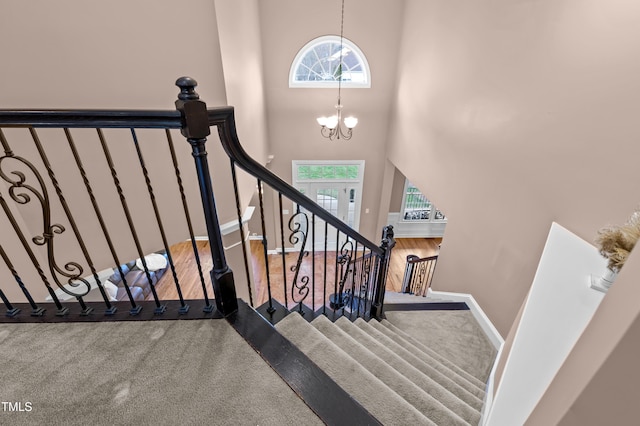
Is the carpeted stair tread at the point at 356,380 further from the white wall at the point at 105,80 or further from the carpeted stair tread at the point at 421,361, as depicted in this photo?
the white wall at the point at 105,80

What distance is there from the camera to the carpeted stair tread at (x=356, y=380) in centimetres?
118

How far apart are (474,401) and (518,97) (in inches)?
98.0

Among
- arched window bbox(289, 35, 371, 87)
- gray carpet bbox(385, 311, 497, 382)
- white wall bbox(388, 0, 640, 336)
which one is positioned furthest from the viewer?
arched window bbox(289, 35, 371, 87)

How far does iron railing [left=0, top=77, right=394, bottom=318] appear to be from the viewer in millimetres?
988

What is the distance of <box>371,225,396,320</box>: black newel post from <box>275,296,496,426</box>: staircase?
0.40m

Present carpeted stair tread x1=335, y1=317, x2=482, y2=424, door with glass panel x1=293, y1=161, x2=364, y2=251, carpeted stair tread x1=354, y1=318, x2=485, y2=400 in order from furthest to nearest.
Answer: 1. door with glass panel x1=293, y1=161, x2=364, y2=251
2. carpeted stair tread x1=354, y1=318, x2=485, y2=400
3. carpeted stair tread x1=335, y1=317, x2=482, y2=424

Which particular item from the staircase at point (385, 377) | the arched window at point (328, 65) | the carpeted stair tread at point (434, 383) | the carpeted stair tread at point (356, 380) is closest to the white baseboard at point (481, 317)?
the staircase at point (385, 377)

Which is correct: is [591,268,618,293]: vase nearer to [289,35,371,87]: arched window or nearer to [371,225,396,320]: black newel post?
[371,225,396,320]: black newel post

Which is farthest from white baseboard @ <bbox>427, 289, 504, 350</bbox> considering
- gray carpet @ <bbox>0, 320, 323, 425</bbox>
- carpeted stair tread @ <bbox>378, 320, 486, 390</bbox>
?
gray carpet @ <bbox>0, 320, 323, 425</bbox>

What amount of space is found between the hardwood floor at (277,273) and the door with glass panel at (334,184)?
799mm

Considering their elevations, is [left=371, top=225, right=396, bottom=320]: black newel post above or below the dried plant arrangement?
below

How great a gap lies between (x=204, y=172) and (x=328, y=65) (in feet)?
18.1

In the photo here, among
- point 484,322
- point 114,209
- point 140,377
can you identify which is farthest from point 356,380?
point 114,209

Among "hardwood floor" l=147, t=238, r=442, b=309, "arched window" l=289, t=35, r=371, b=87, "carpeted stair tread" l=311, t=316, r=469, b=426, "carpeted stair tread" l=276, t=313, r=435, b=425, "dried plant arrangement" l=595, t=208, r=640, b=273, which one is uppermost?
"arched window" l=289, t=35, r=371, b=87
